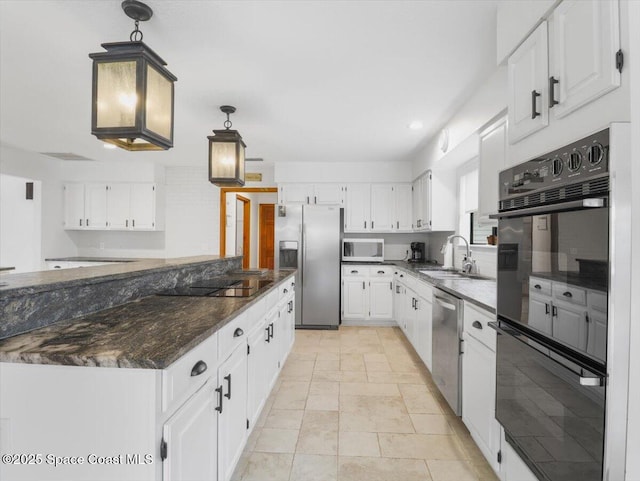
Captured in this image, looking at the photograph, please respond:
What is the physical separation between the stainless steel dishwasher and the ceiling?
1.65 meters

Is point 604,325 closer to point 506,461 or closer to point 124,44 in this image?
point 506,461

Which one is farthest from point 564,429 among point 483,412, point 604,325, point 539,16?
point 539,16

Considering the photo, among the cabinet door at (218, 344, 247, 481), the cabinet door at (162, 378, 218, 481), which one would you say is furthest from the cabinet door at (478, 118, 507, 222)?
the cabinet door at (162, 378, 218, 481)

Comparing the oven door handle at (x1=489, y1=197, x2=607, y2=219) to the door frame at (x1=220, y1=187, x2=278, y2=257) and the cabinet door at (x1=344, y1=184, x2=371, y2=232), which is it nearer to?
the cabinet door at (x1=344, y1=184, x2=371, y2=232)

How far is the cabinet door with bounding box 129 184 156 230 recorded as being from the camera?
540cm

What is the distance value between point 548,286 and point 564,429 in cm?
49

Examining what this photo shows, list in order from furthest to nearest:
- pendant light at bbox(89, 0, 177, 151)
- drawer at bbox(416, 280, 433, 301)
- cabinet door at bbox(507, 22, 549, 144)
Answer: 1. drawer at bbox(416, 280, 433, 301)
2. pendant light at bbox(89, 0, 177, 151)
3. cabinet door at bbox(507, 22, 549, 144)

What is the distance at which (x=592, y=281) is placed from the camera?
99 centimetres

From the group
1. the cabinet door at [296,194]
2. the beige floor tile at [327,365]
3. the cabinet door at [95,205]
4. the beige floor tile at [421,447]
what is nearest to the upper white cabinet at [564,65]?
the beige floor tile at [421,447]

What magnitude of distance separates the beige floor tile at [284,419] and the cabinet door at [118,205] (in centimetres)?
440

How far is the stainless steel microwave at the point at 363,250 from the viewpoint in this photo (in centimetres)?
510

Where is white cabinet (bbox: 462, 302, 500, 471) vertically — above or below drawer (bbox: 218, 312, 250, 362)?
below

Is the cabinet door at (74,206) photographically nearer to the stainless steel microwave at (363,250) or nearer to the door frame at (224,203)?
the door frame at (224,203)

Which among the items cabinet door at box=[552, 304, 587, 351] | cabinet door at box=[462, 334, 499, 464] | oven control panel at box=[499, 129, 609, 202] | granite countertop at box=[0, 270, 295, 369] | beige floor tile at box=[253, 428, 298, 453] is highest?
oven control panel at box=[499, 129, 609, 202]
